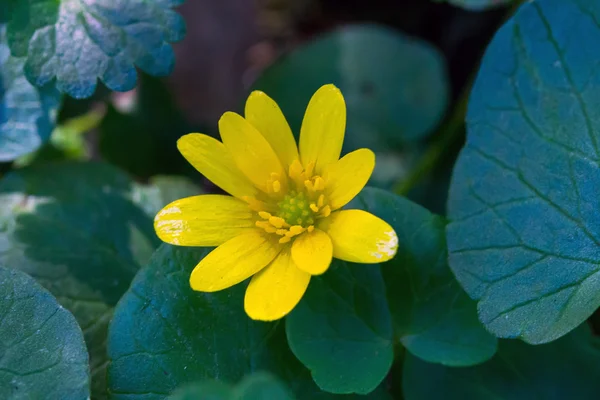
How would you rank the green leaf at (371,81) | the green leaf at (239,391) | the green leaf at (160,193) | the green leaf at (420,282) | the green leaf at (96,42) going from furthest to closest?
1. the green leaf at (371,81)
2. the green leaf at (160,193)
3. the green leaf at (96,42)
4. the green leaf at (420,282)
5. the green leaf at (239,391)

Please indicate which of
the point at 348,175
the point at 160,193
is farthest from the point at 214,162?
the point at 160,193

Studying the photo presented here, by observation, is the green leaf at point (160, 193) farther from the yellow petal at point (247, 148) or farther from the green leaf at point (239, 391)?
the green leaf at point (239, 391)

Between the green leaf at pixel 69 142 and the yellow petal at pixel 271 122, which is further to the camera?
the green leaf at pixel 69 142

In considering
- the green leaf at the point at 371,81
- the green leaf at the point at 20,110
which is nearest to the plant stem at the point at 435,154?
the green leaf at the point at 371,81

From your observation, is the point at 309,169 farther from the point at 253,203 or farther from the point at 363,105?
the point at 363,105

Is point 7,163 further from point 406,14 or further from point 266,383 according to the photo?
point 406,14

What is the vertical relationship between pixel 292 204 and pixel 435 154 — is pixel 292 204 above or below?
above
